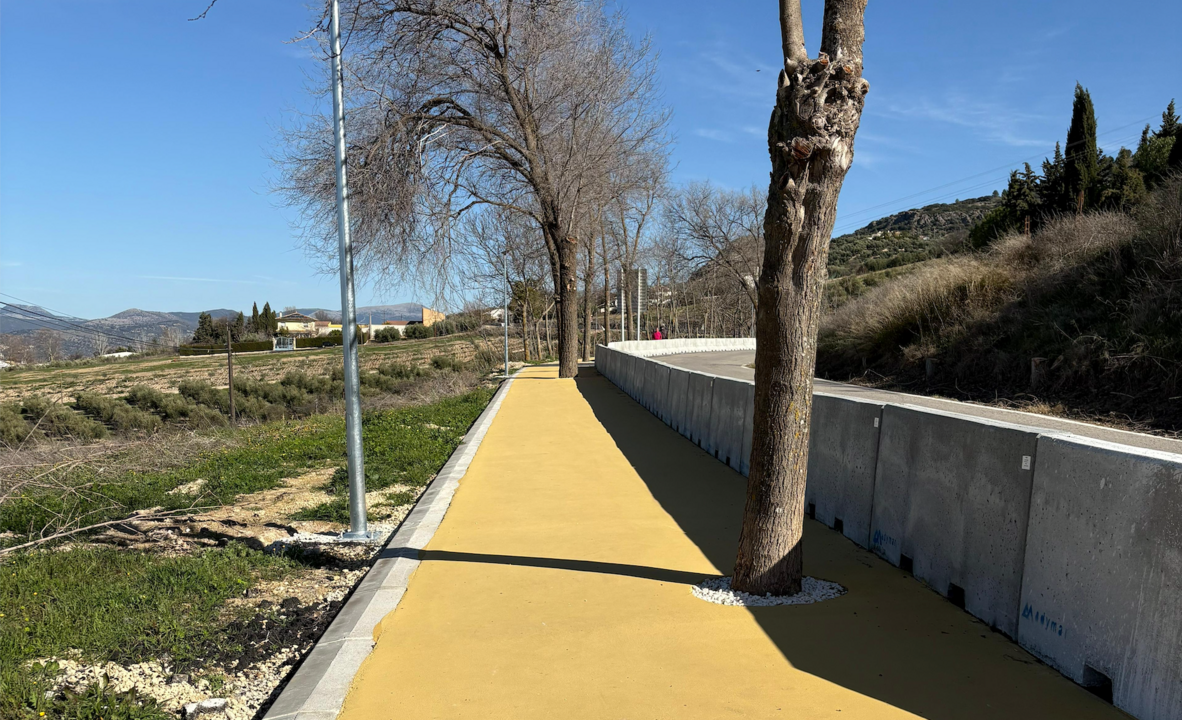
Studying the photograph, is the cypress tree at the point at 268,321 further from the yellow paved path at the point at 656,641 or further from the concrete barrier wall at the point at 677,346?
the yellow paved path at the point at 656,641

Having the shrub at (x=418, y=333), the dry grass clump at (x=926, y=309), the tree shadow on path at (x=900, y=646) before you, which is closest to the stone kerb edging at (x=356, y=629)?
the tree shadow on path at (x=900, y=646)

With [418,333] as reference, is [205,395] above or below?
below

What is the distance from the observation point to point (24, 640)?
5031 mm

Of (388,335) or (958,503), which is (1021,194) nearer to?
(958,503)

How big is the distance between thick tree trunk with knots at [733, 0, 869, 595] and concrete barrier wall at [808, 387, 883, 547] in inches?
50.4

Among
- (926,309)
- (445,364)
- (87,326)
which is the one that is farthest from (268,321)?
(926,309)

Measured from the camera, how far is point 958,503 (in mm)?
5191

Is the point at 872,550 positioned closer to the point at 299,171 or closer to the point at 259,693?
the point at 259,693

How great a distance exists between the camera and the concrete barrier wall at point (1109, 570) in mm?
3395

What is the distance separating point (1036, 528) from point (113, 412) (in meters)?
41.6

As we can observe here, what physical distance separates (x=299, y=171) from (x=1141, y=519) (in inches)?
773

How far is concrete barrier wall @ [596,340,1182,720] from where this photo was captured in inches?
137

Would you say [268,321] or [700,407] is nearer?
[700,407]

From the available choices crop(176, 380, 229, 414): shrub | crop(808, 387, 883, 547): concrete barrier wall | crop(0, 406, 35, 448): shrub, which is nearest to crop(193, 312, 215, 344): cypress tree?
crop(176, 380, 229, 414): shrub
